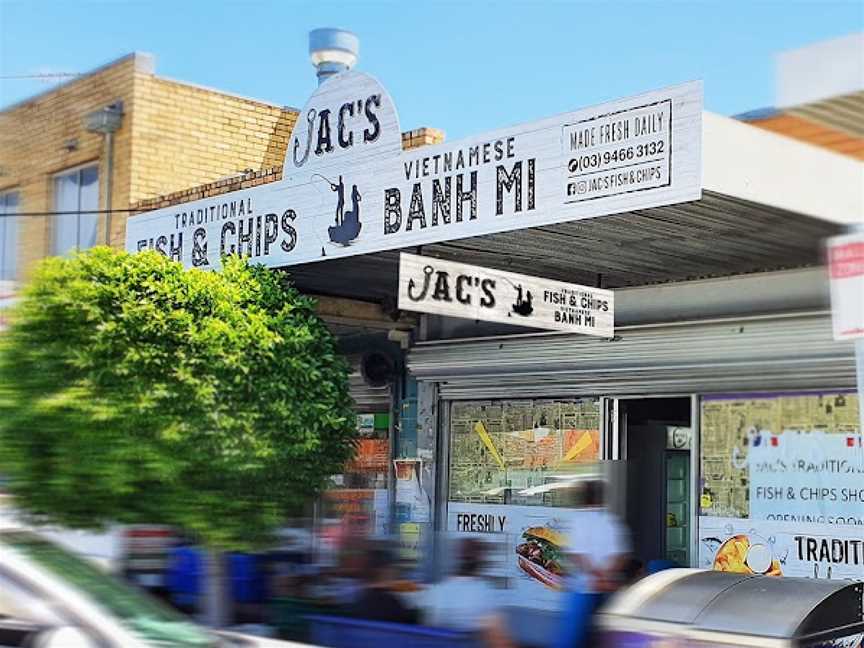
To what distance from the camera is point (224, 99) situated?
18.2 meters

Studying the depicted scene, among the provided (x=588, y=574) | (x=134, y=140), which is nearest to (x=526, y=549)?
(x=588, y=574)

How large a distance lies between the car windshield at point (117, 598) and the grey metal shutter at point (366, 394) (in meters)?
8.52

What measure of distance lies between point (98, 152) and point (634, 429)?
9031 millimetres

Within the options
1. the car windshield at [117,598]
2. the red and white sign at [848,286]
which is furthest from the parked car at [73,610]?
the red and white sign at [848,286]

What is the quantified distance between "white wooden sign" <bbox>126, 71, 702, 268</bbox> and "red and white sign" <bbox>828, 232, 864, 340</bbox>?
8.29 feet

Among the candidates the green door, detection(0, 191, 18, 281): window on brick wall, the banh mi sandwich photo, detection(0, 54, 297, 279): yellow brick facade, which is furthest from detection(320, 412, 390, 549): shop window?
detection(0, 191, 18, 281): window on brick wall

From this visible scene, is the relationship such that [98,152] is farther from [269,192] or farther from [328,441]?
[328,441]

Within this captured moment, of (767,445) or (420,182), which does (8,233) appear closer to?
(420,182)

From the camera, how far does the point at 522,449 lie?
43.4ft

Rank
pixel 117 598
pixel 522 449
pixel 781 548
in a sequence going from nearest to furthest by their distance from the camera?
pixel 117 598, pixel 781 548, pixel 522 449

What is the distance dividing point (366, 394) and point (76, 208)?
5946 millimetres

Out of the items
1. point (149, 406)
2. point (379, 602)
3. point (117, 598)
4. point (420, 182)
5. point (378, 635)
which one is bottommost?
point (378, 635)

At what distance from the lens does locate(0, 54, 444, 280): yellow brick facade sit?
17094 millimetres

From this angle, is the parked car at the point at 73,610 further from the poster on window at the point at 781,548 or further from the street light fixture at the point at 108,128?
the street light fixture at the point at 108,128
